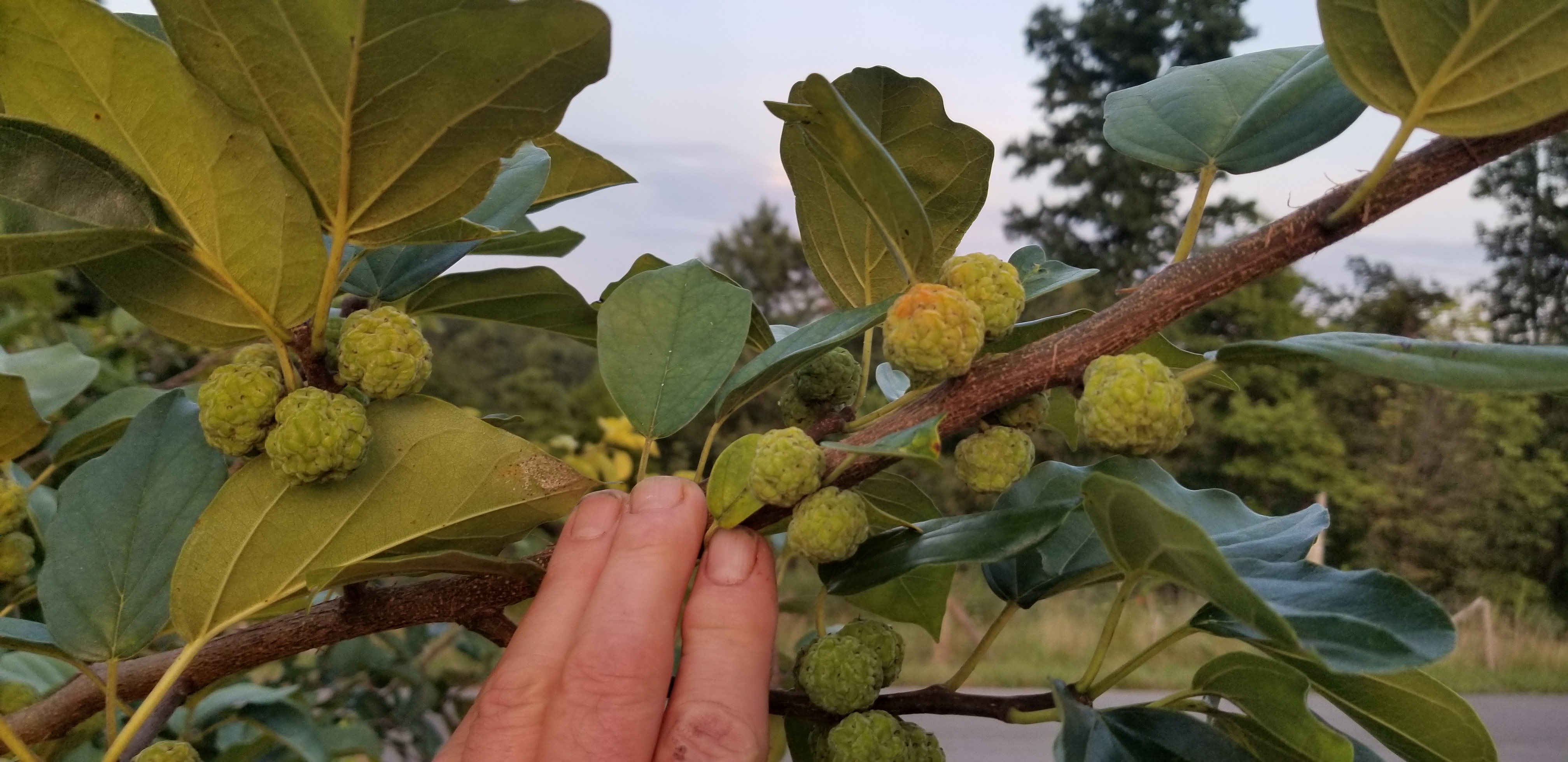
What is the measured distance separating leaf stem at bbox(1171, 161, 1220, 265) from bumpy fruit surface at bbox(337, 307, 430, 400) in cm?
46

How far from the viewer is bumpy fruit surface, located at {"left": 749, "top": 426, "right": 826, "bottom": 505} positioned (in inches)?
19.5

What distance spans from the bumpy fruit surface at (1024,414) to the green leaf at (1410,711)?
182 mm

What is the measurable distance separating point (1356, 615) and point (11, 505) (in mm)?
928

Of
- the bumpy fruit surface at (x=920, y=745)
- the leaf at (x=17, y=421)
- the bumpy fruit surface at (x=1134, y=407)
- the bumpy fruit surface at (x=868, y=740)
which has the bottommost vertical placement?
the bumpy fruit surface at (x=920, y=745)

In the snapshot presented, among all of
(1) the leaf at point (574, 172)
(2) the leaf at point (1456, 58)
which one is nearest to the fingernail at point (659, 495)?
(1) the leaf at point (574, 172)

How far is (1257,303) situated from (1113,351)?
1080 cm

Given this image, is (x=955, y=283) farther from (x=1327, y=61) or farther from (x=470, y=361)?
(x=470, y=361)

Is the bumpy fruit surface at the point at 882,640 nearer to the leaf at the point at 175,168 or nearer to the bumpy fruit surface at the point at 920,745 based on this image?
the bumpy fruit surface at the point at 920,745

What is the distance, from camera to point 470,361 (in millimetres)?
13758

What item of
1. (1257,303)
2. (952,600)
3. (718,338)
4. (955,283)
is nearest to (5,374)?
(718,338)

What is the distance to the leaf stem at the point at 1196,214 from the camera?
0.55 meters

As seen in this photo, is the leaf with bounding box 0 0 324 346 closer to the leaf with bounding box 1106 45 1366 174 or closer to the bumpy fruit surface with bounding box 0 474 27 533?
the bumpy fruit surface with bounding box 0 474 27 533

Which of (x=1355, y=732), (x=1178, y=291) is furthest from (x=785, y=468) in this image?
(x=1355, y=732)

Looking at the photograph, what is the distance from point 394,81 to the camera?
0.45 metres
